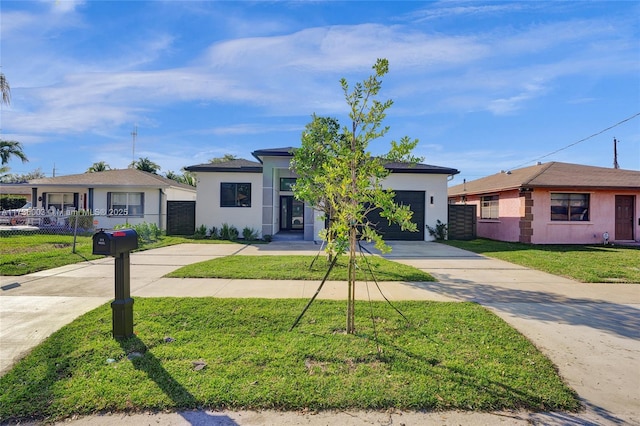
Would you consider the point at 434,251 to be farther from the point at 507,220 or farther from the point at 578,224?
the point at 578,224

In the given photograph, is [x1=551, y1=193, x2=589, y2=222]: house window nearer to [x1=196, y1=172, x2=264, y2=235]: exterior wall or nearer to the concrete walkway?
the concrete walkway

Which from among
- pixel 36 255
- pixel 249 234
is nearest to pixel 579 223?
pixel 249 234

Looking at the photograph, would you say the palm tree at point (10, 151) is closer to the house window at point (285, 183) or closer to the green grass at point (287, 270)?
the house window at point (285, 183)

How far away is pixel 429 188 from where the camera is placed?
16.2 metres

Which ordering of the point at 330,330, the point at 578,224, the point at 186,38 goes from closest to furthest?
the point at 330,330
the point at 186,38
the point at 578,224

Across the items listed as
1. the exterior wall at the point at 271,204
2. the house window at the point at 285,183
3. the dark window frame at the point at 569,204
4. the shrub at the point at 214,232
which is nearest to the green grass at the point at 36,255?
the shrub at the point at 214,232

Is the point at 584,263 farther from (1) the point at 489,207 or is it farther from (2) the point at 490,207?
(1) the point at 489,207

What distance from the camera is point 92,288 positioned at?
6199mm

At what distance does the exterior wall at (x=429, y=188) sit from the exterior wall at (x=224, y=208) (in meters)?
6.88

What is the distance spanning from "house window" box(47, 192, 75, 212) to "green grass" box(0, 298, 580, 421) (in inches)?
806

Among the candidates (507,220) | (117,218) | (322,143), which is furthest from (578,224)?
(117,218)

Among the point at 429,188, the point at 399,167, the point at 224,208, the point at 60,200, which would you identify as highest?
the point at 399,167

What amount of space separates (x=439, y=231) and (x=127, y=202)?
18.3 metres

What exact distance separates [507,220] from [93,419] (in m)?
18.3
